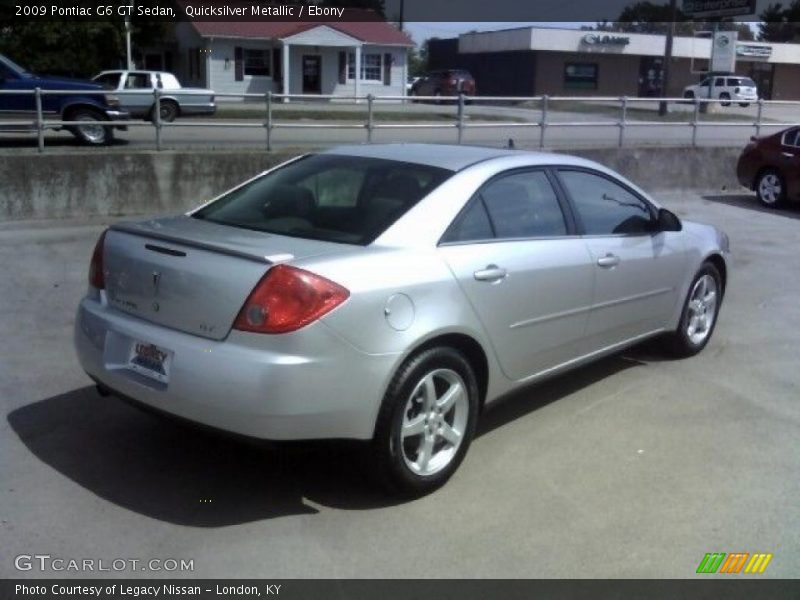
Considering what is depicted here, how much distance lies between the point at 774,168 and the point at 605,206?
407 inches

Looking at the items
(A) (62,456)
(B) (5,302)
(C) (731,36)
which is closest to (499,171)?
(A) (62,456)

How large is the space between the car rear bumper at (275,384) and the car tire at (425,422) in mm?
98

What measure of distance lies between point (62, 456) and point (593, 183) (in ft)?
10.9

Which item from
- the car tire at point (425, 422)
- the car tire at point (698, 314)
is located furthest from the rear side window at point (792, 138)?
the car tire at point (425, 422)

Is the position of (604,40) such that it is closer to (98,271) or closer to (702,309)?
(702,309)

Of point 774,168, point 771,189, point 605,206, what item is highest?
point 605,206

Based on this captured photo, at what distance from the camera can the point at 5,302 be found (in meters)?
7.43

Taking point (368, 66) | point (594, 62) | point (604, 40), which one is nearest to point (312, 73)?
point (368, 66)

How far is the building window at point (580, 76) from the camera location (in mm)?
59250

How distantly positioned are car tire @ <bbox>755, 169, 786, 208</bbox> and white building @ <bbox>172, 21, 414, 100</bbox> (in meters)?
31.0

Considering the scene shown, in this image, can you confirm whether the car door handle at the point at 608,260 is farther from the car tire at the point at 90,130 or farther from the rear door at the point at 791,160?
the car tire at the point at 90,130

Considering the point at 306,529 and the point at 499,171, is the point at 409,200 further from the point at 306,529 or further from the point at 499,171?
the point at 306,529

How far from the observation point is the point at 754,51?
60938 millimetres
